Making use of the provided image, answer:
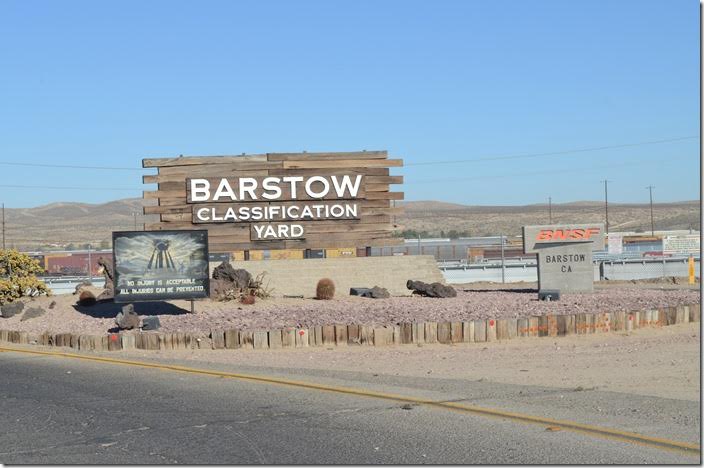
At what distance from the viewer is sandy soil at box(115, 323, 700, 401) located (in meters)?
15.0

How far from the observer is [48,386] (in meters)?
15.0

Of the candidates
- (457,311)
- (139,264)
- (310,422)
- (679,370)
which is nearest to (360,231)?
(457,311)

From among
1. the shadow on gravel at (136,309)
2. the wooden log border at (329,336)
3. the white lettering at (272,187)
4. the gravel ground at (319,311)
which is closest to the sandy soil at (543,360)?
the wooden log border at (329,336)

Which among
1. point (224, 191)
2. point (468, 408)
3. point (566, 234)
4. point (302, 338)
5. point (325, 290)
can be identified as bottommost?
point (302, 338)

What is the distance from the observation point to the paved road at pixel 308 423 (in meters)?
9.53

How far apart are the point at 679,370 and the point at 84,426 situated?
973cm

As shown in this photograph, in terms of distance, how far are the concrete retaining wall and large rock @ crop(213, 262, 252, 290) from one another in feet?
14.6

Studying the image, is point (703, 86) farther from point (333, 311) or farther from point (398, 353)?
point (333, 311)

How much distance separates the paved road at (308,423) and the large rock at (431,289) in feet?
52.8

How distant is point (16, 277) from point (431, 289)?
44.4 feet

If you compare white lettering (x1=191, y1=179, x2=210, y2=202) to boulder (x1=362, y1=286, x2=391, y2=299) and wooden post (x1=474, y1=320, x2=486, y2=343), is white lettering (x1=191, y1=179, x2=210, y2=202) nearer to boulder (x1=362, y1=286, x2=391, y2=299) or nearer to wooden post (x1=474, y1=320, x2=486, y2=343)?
boulder (x1=362, y1=286, x2=391, y2=299)

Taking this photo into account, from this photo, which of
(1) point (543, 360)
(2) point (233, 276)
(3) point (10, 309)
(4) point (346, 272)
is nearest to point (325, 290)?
(2) point (233, 276)

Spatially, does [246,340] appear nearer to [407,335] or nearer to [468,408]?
[407,335]

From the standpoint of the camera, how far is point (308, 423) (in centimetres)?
1123
